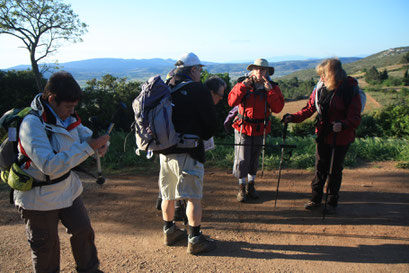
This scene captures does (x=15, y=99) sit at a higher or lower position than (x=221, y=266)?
higher

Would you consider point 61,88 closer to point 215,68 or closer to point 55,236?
point 55,236

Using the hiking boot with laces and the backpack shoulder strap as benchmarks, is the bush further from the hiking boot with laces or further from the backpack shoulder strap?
the backpack shoulder strap

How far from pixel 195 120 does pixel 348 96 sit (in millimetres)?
2083

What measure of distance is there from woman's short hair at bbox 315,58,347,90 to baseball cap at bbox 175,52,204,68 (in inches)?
67.1

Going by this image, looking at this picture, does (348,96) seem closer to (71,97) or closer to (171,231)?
(171,231)

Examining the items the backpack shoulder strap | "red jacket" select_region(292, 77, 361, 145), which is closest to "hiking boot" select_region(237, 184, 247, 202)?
"red jacket" select_region(292, 77, 361, 145)

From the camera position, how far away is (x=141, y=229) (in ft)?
12.8

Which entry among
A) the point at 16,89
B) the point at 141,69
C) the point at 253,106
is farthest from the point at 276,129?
the point at 141,69

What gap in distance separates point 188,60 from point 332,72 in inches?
73.4

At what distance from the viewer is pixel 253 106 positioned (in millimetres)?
4312

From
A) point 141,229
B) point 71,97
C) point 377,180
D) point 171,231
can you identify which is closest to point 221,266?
point 171,231

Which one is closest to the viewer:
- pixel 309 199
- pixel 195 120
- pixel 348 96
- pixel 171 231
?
pixel 195 120

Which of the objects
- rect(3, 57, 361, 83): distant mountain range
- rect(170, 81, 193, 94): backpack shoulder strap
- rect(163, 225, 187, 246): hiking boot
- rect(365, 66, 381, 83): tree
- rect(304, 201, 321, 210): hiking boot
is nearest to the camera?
rect(170, 81, 193, 94): backpack shoulder strap

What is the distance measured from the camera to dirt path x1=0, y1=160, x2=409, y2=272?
3146mm
